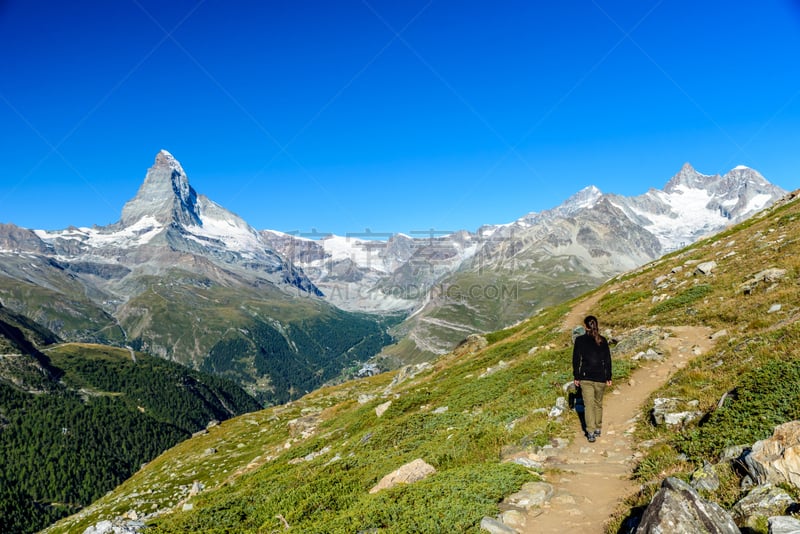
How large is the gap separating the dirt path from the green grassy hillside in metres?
0.77

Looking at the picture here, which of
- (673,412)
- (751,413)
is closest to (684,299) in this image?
(673,412)

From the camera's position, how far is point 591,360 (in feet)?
58.7

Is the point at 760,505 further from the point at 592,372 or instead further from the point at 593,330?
the point at 593,330

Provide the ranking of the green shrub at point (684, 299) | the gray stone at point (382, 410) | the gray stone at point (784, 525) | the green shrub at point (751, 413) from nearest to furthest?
the gray stone at point (784, 525) < the green shrub at point (751, 413) < the green shrub at point (684, 299) < the gray stone at point (382, 410)

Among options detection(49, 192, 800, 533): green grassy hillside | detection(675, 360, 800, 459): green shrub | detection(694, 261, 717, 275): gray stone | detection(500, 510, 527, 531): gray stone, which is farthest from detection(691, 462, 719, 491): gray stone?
detection(694, 261, 717, 275): gray stone

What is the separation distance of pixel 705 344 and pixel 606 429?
1073 centimetres

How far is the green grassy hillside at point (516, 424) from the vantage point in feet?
41.8

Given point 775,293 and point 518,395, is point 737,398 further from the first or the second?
point 775,293

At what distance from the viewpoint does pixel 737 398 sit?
13734mm

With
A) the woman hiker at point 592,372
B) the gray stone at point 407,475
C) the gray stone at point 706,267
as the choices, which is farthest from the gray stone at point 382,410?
the gray stone at point 706,267

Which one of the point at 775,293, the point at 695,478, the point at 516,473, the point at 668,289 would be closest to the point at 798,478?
the point at 695,478

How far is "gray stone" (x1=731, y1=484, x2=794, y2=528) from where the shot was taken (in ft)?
27.3

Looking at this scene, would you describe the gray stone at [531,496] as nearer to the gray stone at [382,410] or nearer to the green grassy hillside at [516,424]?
the green grassy hillside at [516,424]

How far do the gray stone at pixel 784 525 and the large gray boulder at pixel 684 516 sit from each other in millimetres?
563
